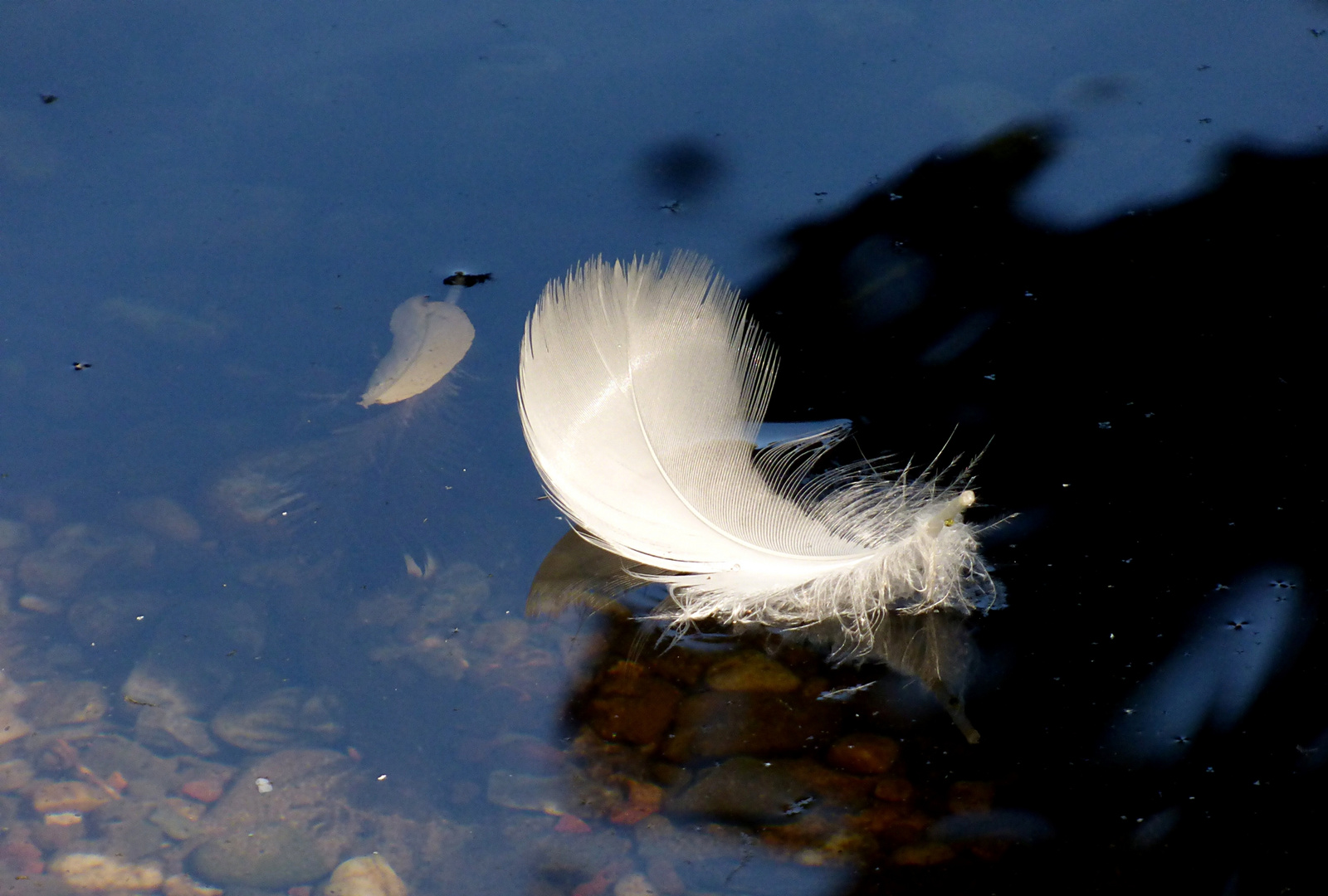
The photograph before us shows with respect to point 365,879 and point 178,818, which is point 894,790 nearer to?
point 365,879

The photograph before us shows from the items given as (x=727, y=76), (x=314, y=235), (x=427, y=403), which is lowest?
(x=427, y=403)

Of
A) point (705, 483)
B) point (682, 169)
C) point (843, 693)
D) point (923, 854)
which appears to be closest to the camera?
point (923, 854)

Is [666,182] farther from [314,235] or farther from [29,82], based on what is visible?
[29,82]

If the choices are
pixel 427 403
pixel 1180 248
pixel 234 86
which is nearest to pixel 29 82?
pixel 234 86

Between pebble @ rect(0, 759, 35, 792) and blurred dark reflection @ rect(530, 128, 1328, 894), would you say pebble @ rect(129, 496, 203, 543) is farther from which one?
blurred dark reflection @ rect(530, 128, 1328, 894)

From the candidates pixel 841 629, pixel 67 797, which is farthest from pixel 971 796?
pixel 67 797

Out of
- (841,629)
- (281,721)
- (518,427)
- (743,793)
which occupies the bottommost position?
(281,721)
